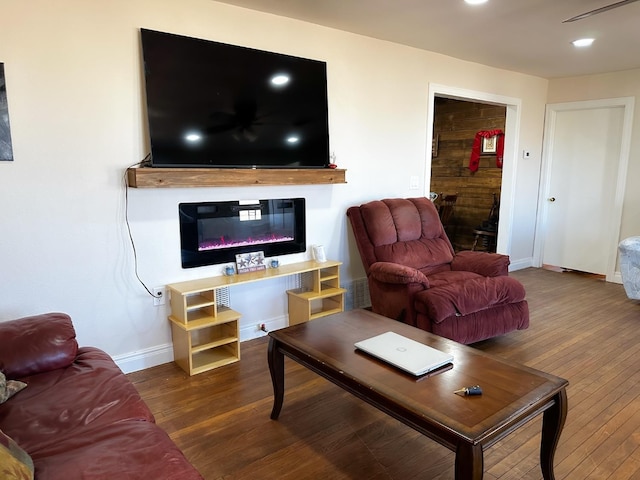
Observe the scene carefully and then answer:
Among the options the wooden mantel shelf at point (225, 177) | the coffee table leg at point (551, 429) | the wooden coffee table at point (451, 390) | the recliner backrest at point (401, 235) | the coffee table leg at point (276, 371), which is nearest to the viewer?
the wooden coffee table at point (451, 390)

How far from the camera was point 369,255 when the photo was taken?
3.54m

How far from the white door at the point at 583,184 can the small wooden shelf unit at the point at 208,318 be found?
12.5 feet

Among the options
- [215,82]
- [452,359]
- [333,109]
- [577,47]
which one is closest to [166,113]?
[215,82]

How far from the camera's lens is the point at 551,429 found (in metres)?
1.75

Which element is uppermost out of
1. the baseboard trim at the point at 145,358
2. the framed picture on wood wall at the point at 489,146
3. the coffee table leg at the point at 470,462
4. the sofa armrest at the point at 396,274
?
the framed picture on wood wall at the point at 489,146

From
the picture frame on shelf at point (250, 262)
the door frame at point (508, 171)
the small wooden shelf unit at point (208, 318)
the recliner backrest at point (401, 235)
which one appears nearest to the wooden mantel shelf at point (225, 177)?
the recliner backrest at point (401, 235)

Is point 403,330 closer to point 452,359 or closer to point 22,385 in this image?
point 452,359

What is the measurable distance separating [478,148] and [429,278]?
352cm

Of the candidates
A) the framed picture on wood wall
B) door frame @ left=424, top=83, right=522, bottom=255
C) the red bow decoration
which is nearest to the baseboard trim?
door frame @ left=424, top=83, right=522, bottom=255

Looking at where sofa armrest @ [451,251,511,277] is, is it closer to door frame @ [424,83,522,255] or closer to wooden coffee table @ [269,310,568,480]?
wooden coffee table @ [269,310,568,480]

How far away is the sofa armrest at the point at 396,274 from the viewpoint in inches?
119

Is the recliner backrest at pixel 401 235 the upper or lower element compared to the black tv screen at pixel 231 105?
lower

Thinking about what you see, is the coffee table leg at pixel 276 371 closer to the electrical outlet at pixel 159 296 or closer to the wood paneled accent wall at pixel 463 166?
the electrical outlet at pixel 159 296

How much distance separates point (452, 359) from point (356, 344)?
43cm
